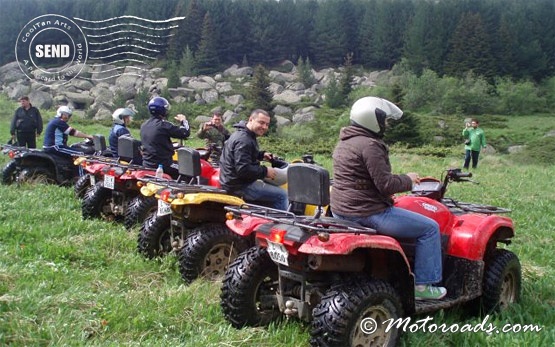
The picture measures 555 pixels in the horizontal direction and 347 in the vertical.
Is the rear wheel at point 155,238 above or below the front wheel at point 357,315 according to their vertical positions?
below

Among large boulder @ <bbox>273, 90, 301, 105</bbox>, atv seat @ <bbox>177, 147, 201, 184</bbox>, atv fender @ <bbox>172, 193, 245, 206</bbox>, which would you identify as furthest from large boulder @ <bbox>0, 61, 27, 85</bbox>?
atv fender @ <bbox>172, 193, 245, 206</bbox>

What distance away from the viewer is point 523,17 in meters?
100

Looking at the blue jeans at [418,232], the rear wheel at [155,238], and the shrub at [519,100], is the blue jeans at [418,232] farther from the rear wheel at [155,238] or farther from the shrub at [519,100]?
Result: the shrub at [519,100]

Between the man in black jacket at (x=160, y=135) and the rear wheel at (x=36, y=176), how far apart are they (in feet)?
12.5

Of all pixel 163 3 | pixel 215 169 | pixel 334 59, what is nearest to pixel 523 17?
pixel 334 59

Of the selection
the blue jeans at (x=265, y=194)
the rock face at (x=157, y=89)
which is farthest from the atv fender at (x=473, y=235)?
the rock face at (x=157, y=89)

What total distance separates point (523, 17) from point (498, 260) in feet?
343

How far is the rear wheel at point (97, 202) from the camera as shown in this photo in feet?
28.4

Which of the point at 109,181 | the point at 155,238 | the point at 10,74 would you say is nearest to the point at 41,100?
the point at 10,74

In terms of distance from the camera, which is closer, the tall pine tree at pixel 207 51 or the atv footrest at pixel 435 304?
the atv footrest at pixel 435 304

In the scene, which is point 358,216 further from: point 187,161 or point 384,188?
point 187,161

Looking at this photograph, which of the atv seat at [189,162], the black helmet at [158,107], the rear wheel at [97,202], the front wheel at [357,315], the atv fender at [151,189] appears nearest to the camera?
the front wheel at [357,315]

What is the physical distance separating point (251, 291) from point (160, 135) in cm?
390

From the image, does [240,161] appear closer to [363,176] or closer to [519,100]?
[363,176]
